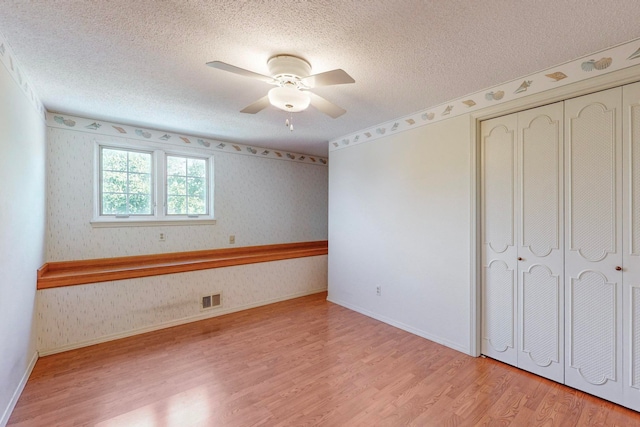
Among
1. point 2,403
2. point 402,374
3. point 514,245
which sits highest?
point 514,245

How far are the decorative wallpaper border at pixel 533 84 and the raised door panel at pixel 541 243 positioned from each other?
185 millimetres

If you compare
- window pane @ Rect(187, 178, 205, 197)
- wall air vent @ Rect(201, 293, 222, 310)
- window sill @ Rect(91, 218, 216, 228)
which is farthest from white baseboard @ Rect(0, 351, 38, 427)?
window pane @ Rect(187, 178, 205, 197)

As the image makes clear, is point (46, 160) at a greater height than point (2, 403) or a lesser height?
greater

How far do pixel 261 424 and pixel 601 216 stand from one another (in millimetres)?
2557

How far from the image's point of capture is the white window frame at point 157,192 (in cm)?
316

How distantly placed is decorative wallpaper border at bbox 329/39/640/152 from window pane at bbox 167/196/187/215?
2.74 metres

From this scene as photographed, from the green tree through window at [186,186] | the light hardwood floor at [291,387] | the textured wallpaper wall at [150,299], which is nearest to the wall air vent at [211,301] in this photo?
the textured wallpaper wall at [150,299]

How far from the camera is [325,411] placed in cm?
180

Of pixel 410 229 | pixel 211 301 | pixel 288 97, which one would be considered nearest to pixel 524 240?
A: pixel 410 229

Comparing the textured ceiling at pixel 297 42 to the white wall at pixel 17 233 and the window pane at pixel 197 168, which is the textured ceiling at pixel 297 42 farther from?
the window pane at pixel 197 168

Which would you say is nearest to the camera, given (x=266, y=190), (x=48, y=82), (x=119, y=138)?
(x=48, y=82)

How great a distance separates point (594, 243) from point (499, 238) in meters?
0.59

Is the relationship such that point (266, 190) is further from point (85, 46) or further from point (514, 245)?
point (514, 245)

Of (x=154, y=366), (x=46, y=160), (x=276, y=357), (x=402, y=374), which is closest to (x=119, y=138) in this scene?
(x=46, y=160)
